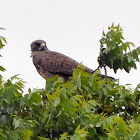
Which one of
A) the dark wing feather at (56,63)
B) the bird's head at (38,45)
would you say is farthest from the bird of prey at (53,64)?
the bird's head at (38,45)

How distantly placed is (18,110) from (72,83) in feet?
2.61

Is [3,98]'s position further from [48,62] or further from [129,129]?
[48,62]

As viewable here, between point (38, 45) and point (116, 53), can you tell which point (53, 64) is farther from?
point (116, 53)

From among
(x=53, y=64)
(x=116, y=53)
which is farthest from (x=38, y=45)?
(x=116, y=53)

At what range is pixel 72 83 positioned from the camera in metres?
6.35

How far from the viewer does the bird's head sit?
1419cm

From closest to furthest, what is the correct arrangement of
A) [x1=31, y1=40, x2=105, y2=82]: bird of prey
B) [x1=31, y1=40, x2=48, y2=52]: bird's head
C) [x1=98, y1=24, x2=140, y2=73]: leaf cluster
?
[x1=98, y1=24, x2=140, y2=73]: leaf cluster, [x1=31, y1=40, x2=105, y2=82]: bird of prey, [x1=31, y1=40, x2=48, y2=52]: bird's head

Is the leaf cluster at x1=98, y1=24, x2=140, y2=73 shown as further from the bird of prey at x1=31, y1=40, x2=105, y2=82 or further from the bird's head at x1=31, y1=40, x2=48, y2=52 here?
the bird's head at x1=31, y1=40, x2=48, y2=52

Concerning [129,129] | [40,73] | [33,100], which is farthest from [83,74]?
→ [40,73]

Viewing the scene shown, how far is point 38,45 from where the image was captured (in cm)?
1437

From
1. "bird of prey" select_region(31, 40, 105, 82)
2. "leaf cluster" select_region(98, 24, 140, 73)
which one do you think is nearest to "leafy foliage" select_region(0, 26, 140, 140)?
"leaf cluster" select_region(98, 24, 140, 73)

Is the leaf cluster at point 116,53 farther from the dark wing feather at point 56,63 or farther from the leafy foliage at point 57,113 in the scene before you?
the dark wing feather at point 56,63

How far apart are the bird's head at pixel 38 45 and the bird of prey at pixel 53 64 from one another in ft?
1.60

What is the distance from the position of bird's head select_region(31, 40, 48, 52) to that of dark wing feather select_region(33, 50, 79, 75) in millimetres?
718
